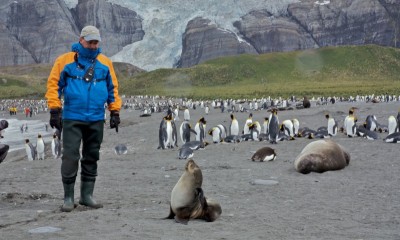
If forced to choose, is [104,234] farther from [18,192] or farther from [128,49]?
[128,49]

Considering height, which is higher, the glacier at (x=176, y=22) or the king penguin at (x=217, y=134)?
the glacier at (x=176, y=22)

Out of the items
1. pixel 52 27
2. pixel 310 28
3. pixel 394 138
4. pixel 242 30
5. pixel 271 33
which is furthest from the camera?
pixel 52 27

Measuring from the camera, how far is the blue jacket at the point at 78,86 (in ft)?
20.0

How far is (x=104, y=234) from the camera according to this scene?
4.93 m

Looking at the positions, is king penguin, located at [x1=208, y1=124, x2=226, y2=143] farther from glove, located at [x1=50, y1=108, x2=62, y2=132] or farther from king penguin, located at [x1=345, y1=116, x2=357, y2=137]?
glove, located at [x1=50, y1=108, x2=62, y2=132]

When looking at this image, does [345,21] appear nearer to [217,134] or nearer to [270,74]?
[270,74]

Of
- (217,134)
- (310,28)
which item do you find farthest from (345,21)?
(217,134)

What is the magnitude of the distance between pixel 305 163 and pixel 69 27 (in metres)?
160

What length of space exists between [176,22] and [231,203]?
152113mm

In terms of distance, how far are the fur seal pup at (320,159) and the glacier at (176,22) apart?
464 ft

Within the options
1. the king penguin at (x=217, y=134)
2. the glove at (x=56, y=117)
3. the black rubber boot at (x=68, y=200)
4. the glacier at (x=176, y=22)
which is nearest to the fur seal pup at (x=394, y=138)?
the king penguin at (x=217, y=134)

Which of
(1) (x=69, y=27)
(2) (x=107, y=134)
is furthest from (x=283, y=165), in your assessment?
(1) (x=69, y=27)

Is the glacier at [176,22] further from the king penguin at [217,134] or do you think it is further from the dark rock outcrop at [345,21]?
the king penguin at [217,134]

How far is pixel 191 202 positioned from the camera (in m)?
5.70
